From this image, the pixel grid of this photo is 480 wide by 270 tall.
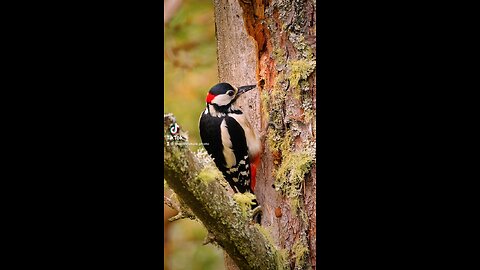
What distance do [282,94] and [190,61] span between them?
1.30 feet

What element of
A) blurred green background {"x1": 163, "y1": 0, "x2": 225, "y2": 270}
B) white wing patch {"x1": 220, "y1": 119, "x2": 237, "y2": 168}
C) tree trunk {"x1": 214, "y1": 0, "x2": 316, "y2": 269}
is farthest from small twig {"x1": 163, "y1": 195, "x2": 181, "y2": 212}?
tree trunk {"x1": 214, "y1": 0, "x2": 316, "y2": 269}

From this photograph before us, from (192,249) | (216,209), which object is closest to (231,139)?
(216,209)

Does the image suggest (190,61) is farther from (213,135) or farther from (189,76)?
(213,135)

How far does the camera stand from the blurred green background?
2566 mm

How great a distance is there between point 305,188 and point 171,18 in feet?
2.86

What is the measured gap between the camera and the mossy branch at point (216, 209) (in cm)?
222

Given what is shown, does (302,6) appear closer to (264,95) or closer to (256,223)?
(264,95)

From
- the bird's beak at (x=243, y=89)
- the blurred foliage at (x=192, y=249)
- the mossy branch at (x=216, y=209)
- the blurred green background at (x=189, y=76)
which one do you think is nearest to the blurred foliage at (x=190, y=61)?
the blurred green background at (x=189, y=76)

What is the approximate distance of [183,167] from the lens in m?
2.23

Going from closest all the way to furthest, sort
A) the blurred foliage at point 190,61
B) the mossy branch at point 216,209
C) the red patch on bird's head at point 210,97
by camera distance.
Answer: the mossy branch at point 216,209, the blurred foliage at point 190,61, the red patch on bird's head at point 210,97

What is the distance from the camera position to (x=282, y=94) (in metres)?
2.70

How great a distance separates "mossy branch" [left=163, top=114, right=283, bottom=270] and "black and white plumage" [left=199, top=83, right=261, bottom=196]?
256mm

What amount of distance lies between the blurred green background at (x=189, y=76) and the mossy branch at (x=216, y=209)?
0.24 metres

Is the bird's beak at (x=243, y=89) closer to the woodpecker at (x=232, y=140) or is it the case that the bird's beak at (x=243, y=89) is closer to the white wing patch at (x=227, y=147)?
the woodpecker at (x=232, y=140)
